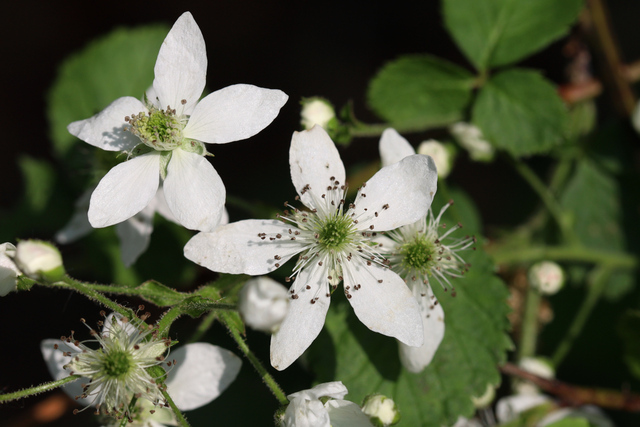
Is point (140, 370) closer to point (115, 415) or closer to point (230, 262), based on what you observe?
point (115, 415)

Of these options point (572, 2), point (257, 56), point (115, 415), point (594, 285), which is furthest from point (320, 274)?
point (257, 56)

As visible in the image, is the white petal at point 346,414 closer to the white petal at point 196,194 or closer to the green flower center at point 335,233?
the green flower center at point 335,233

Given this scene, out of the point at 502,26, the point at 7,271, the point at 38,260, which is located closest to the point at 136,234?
the point at 7,271

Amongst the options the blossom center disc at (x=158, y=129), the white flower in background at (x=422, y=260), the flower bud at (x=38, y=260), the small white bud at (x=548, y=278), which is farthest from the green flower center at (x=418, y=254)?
the flower bud at (x=38, y=260)

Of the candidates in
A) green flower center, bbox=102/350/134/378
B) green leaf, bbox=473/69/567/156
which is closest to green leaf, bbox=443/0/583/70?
green leaf, bbox=473/69/567/156

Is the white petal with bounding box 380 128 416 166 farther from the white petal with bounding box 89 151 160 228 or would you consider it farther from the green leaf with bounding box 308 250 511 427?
the white petal with bounding box 89 151 160 228
